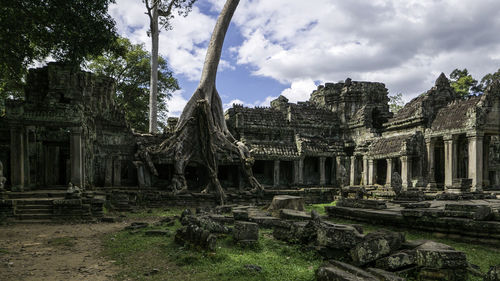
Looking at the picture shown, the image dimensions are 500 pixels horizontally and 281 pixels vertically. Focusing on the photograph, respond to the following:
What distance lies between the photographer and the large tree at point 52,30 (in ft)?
37.3

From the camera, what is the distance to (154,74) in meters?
21.8

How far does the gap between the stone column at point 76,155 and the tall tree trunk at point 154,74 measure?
866 centimetres

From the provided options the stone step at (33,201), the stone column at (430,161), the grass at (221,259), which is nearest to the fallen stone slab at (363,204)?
the grass at (221,259)

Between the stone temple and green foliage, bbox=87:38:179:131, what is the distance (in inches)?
378

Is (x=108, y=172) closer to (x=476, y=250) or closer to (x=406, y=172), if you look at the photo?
(x=476, y=250)

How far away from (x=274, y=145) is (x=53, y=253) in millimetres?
15633

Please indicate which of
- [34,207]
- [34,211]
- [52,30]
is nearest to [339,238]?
[34,211]

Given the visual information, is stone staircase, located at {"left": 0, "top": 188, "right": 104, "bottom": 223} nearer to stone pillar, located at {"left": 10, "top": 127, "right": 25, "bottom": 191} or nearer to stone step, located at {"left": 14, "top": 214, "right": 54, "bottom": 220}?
stone step, located at {"left": 14, "top": 214, "right": 54, "bottom": 220}

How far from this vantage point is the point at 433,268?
14.6 feet

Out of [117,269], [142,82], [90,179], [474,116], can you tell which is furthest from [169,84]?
[117,269]

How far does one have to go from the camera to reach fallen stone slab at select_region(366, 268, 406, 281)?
13.5ft

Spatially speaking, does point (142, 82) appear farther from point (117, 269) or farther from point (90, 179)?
point (117, 269)

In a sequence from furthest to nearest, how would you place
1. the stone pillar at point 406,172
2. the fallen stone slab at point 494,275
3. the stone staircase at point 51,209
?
the stone pillar at point 406,172, the stone staircase at point 51,209, the fallen stone slab at point 494,275

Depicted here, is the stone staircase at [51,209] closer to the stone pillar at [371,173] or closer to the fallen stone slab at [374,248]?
the fallen stone slab at [374,248]
